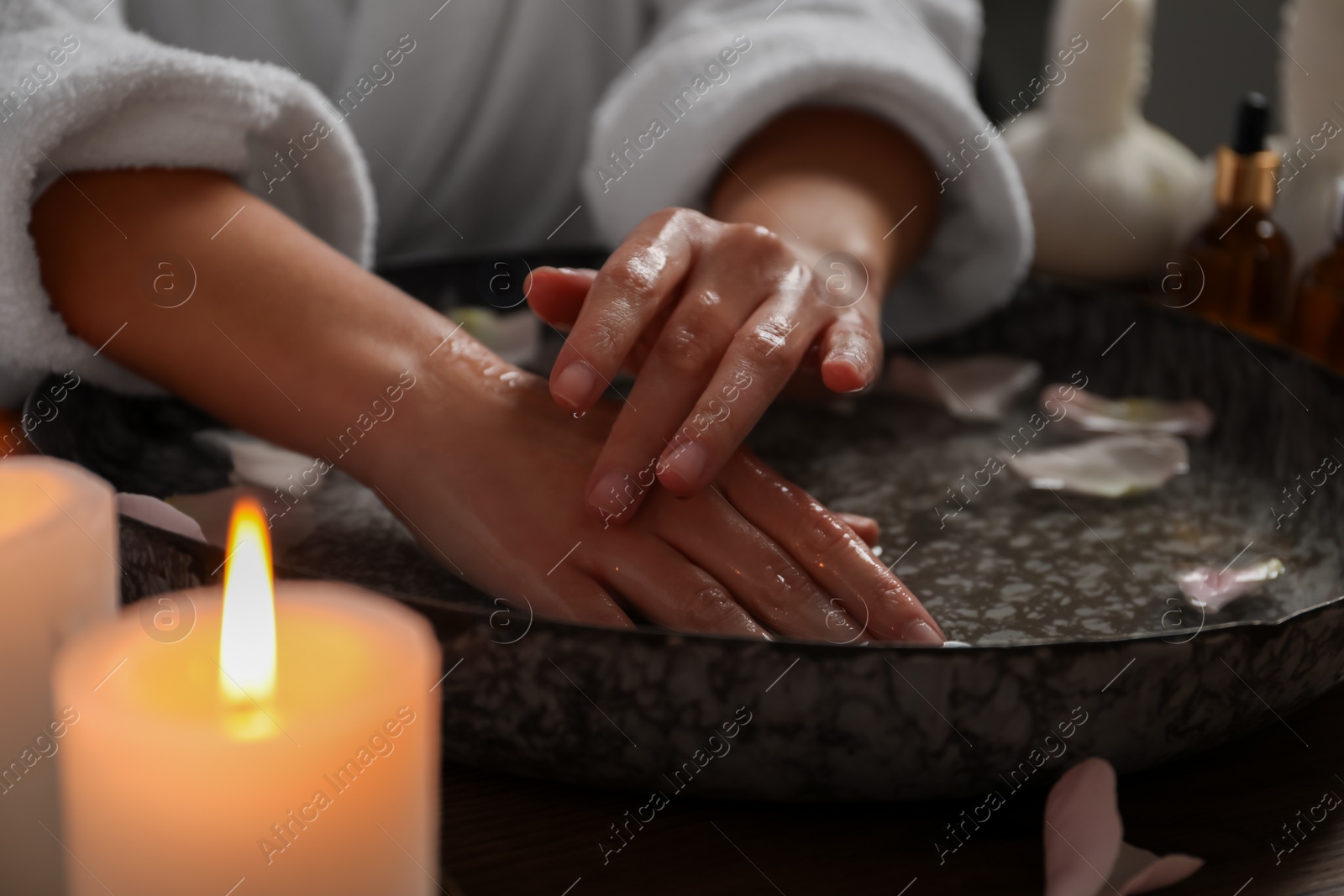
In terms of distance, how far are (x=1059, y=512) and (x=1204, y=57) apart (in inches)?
41.4

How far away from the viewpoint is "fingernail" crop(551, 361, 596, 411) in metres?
0.41

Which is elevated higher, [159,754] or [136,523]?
[159,754]

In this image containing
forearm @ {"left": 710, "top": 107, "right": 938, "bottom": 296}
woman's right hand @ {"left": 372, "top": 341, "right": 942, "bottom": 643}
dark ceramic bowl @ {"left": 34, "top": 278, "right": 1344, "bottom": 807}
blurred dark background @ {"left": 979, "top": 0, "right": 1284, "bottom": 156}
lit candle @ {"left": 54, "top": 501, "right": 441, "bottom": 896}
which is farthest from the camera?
blurred dark background @ {"left": 979, "top": 0, "right": 1284, "bottom": 156}

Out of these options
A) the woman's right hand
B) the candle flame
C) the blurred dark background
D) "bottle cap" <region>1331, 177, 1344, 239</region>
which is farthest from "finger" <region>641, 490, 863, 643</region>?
the blurred dark background

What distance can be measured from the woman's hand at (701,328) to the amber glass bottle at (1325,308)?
0.27 metres

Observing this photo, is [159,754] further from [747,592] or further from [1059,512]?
[1059,512]

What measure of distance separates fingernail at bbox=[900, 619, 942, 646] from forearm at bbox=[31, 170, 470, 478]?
204 mm

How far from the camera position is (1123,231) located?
0.80 metres

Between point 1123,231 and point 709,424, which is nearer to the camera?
point 709,424

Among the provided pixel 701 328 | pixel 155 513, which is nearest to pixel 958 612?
pixel 701 328

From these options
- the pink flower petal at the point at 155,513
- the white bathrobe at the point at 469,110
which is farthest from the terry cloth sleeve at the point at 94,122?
the pink flower petal at the point at 155,513

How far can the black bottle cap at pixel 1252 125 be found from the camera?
2.25ft

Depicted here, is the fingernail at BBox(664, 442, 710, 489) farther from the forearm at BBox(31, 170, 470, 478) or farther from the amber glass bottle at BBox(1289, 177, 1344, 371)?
the amber glass bottle at BBox(1289, 177, 1344, 371)

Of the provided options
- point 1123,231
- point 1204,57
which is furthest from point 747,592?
point 1204,57
